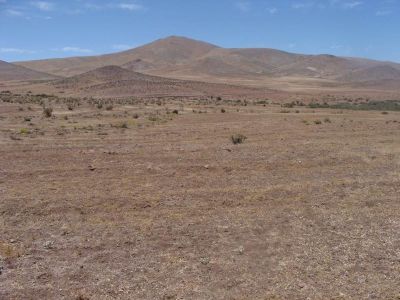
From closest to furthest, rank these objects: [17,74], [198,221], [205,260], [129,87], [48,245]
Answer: [205,260]
[48,245]
[198,221]
[129,87]
[17,74]

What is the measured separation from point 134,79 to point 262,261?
89.5 metres

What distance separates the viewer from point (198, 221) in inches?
477

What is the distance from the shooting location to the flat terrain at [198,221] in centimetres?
887

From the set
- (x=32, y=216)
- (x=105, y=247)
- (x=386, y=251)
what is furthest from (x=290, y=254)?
(x=32, y=216)

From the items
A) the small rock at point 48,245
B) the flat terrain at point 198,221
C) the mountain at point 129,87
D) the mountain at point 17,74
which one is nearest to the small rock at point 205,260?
the flat terrain at point 198,221

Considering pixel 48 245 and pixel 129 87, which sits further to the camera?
pixel 129 87

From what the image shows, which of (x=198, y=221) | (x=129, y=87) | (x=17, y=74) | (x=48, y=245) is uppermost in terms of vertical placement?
(x=17, y=74)

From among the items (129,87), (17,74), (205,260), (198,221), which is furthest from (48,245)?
(17,74)

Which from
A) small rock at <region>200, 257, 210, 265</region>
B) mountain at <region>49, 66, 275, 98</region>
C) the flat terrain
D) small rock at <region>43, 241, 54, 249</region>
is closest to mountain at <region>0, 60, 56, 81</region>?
mountain at <region>49, 66, 275, 98</region>

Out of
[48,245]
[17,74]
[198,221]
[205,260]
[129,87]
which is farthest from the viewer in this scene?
[17,74]

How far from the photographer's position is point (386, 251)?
10.3 metres

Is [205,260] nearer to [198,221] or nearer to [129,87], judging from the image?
[198,221]

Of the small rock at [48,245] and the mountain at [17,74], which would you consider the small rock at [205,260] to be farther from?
the mountain at [17,74]

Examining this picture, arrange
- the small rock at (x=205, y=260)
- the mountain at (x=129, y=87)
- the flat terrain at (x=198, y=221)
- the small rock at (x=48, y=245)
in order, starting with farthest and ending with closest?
the mountain at (x=129, y=87), the small rock at (x=48, y=245), the small rock at (x=205, y=260), the flat terrain at (x=198, y=221)
